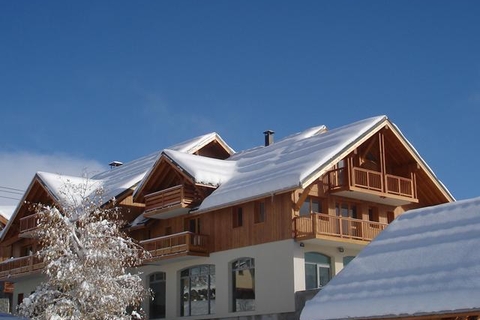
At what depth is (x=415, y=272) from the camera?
16.3 metres

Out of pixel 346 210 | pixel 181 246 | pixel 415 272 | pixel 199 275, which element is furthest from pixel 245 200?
pixel 415 272

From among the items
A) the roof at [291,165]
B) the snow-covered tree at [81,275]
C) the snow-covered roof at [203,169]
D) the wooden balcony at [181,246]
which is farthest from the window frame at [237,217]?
the snow-covered tree at [81,275]

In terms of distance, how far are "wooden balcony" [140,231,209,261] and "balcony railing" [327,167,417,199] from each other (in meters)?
6.27

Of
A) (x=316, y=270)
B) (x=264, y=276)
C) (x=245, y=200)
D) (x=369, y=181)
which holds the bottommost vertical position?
(x=264, y=276)

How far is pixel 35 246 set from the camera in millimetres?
44344

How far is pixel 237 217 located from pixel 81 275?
32.8 ft

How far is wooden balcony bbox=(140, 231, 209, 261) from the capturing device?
33.5 meters

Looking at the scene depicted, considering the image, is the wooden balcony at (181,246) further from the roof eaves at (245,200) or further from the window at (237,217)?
the window at (237,217)

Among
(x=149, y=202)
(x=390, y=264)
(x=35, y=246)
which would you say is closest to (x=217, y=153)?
(x=149, y=202)

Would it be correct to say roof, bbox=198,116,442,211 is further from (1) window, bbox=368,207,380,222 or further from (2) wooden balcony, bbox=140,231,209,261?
(1) window, bbox=368,207,380,222

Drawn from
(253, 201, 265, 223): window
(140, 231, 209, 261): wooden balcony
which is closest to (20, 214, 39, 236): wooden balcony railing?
(140, 231, 209, 261): wooden balcony

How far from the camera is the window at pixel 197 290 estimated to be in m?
34.2

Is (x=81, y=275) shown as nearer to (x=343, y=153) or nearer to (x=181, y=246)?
(x=181, y=246)

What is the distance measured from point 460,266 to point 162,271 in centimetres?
2332
